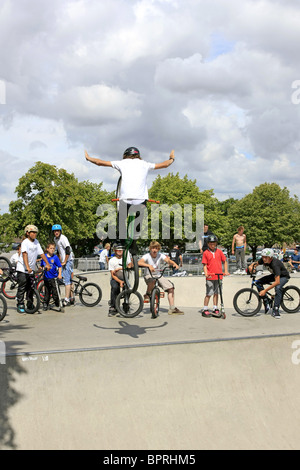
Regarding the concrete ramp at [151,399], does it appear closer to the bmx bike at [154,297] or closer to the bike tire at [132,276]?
the bike tire at [132,276]

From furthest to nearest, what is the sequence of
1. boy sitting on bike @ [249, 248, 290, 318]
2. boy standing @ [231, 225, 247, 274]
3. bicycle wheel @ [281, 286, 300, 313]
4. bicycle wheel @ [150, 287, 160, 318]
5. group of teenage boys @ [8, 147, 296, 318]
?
boy standing @ [231, 225, 247, 274] < bicycle wheel @ [281, 286, 300, 313] < boy sitting on bike @ [249, 248, 290, 318] < group of teenage boys @ [8, 147, 296, 318] < bicycle wheel @ [150, 287, 160, 318]

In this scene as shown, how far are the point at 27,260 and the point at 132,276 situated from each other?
3.70 meters

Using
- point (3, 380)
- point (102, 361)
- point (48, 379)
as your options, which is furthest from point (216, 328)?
point (3, 380)

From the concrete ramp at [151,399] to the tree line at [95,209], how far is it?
26.2m

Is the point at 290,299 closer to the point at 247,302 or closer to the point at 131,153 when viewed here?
the point at 247,302

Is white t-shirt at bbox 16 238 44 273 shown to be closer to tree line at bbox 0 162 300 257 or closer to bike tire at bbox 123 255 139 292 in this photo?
bike tire at bbox 123 255 139 292

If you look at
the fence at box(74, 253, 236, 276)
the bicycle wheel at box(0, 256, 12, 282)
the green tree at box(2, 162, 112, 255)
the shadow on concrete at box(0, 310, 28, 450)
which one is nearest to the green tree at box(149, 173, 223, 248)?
the green tree at box(2, 162, 112, 255)

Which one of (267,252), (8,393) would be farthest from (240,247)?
(8,393)

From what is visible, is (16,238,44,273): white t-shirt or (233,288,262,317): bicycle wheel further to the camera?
(233,288,262,317): bicycle wheel

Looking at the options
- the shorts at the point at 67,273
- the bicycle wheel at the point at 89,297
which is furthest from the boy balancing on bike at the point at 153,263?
the bicycle wheel at the point at 89,297

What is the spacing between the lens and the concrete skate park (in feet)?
17.1

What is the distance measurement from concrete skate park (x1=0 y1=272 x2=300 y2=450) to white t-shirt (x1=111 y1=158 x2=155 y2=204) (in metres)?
2.12

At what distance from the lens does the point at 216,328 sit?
8.15 meters

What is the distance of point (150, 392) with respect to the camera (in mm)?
5758
